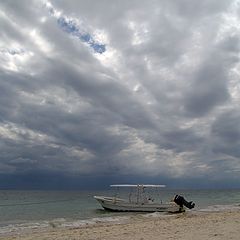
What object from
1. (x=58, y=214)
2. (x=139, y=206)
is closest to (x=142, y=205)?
(x=139, y=206)

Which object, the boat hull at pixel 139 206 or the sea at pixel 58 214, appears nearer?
the sea at pixel 58 214

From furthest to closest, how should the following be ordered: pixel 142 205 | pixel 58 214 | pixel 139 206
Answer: pixel 58 214 < pixel 139 206 < pixel 142 205

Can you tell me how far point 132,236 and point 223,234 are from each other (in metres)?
4.45

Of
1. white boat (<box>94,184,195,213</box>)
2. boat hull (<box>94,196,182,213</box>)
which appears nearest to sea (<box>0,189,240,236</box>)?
boat hull (<box>94,196,182,213</box>)

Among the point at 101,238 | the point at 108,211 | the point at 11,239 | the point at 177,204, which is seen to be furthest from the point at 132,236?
the point at 108,211

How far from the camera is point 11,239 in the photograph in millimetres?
21484

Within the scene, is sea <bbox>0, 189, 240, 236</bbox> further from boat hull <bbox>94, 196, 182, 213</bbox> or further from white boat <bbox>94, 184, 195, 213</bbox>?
white boat <bbox>94, 184, 195, 213</bbox>

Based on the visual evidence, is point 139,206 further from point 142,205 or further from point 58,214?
point 58,214

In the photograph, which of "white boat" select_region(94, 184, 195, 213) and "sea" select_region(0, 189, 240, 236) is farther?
"white boat" select_region(94, 184, 195, 213)

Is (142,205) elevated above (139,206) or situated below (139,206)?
above

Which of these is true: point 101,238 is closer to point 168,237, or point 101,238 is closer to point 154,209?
point 168,237

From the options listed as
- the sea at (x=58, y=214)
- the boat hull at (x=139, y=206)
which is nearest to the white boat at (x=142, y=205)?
the boat hull at (x=139, y=206)

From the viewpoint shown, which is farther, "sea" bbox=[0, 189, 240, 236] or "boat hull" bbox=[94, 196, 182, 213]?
"boat hull" bbox=[94, 196, 182, 213]

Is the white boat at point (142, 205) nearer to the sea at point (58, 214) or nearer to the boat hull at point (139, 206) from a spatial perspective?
the boat hull at point (139, 206)
